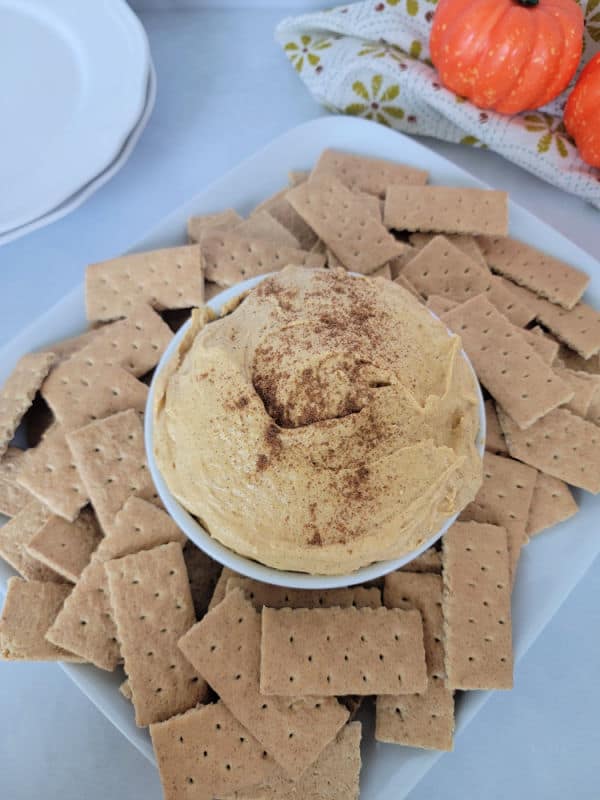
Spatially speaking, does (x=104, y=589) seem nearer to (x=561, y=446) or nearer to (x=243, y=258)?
(x=243, y=258)

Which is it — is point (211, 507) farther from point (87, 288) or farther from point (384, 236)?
point (384, 236)

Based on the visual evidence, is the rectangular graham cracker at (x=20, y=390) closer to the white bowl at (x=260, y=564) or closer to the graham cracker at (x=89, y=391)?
the graham cracker at (x=89, y=391)

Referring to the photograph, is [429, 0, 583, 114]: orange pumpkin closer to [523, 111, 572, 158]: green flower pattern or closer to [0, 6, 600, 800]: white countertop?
[523, 111, 572, 158]: green flower pattern

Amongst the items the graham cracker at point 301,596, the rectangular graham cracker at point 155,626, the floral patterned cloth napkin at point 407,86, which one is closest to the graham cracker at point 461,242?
the floral patterned cloth napkin at point 407,86

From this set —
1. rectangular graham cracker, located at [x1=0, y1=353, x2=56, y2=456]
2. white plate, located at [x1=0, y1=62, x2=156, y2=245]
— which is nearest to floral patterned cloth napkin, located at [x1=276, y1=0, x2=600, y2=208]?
white plate, located at [x1=0, y1=62, x2=156, y2=245]

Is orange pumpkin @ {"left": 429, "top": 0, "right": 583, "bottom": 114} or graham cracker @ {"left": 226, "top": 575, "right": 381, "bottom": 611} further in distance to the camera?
orange pumpkin @ {"left": 429, "top": 0, "right": 583, "bottom": 114}

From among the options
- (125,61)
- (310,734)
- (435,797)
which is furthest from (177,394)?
(125,61)

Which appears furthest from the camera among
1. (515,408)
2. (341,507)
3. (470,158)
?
(470,158)
